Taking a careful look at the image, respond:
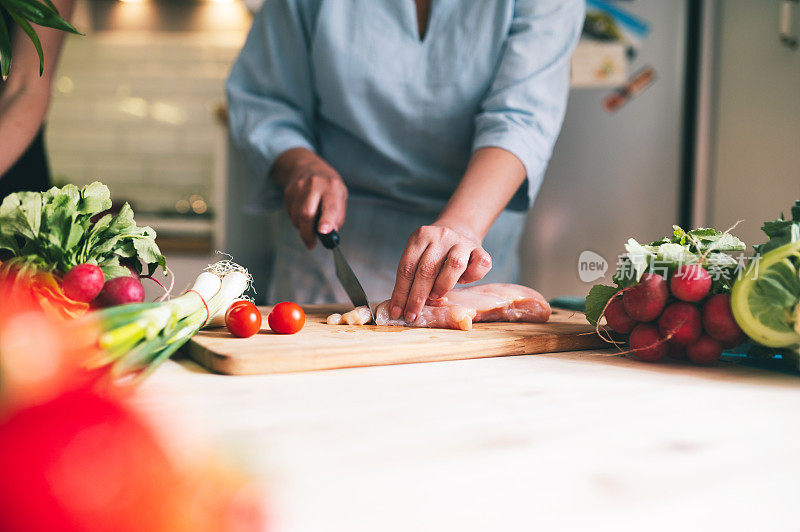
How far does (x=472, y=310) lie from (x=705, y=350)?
1.33 ft

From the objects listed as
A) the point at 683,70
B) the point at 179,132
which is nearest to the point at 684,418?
the point at 683,70

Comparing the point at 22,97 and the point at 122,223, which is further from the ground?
the point at 22,97

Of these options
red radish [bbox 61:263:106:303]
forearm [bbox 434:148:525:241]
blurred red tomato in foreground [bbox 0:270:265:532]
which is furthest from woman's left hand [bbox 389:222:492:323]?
blurred red tomato in foreground [bbox 0:270:265:532]

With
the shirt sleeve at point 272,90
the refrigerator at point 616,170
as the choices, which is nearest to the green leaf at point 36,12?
the shirt sleeve at point 272,90

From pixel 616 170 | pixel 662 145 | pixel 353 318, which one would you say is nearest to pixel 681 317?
pixel 353 318

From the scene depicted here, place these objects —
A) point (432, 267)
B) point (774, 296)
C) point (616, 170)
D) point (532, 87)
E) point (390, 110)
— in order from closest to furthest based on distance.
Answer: point (774, 296)
point (432, 267)
point (532, 87)
point (390, 110)
point (616, 170)

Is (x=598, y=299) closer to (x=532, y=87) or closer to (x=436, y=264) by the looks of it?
(x=436, y=264)

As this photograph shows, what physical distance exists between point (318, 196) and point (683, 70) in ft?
6.60

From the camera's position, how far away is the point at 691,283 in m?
0.87

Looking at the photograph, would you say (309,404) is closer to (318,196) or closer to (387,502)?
(387,502)

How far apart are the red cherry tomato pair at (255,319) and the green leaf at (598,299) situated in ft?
1.56

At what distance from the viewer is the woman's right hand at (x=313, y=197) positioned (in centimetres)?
138

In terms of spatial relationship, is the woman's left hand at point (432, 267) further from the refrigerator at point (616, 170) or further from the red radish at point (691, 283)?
the refrigerator at point (616, 170)

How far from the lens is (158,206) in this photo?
12.9 ft
